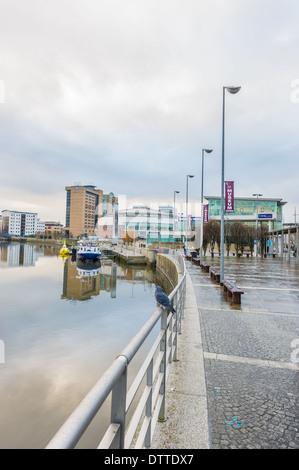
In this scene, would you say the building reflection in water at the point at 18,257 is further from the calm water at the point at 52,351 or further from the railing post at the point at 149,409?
the railing post at the point at 149,409

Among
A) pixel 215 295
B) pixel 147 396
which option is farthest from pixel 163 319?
pixel 215 295

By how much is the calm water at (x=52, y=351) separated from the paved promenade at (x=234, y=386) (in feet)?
9.43

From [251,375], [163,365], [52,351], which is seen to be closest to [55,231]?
[52,351]

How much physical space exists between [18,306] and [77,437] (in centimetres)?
1870

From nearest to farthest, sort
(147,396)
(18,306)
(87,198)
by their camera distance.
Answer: (147,396)
(18,306)
(87,198)

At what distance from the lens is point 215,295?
11266 mm

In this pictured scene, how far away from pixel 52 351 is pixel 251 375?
7971 mm

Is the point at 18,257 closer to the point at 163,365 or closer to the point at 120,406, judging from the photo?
the point at 163,365

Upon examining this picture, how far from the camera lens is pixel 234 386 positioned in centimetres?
400

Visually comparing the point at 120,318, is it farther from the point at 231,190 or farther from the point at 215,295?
the point at 231,190

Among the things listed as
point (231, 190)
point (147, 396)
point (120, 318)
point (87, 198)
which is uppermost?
point (87, 198)

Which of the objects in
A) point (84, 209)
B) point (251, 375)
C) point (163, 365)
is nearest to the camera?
point (163, 365)

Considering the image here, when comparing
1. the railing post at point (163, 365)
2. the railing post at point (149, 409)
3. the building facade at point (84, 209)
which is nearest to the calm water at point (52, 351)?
the railing post at point (163, 365)

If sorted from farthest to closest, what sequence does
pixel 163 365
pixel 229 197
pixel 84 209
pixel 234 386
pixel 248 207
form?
pixel 84 209 < pixel 248 207 < pixel 229 197 < pixel 234 386 < pixel 163 365
